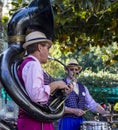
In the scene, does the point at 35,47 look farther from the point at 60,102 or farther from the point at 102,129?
the point at 102,129

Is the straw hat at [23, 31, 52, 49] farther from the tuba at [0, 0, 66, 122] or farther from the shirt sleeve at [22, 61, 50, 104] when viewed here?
the shirt sleeve at [22, 61, 50, 104]

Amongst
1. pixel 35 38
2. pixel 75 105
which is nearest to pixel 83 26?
pixel 75 105

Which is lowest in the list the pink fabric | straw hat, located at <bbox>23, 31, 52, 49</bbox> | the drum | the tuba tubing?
the drum

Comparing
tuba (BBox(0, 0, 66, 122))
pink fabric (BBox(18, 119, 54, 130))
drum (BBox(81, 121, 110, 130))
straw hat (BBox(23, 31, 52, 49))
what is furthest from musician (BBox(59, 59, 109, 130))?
pink fabric (BBox(18, 119, 54, 130))

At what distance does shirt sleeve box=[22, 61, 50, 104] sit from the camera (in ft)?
11.2

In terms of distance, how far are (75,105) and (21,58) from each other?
74.8 inches

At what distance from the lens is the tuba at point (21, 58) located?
3402mm

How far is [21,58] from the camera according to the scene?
3.88m

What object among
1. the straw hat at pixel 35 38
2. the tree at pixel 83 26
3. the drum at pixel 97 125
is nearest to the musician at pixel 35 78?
the straw hat at pixel 35 38

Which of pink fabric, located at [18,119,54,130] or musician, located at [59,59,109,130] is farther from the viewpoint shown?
musician, located at [59,59,109,130]

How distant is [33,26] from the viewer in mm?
3922

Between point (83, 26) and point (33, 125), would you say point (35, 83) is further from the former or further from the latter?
point (83, 26)

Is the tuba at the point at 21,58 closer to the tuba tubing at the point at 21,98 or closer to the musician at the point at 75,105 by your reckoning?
the tuba tubing at the point at 21,98

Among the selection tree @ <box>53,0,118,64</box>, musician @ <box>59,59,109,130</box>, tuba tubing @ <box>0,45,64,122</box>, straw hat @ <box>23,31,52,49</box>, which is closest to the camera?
tuba tubing @ <box>0,45,64,122</box>
